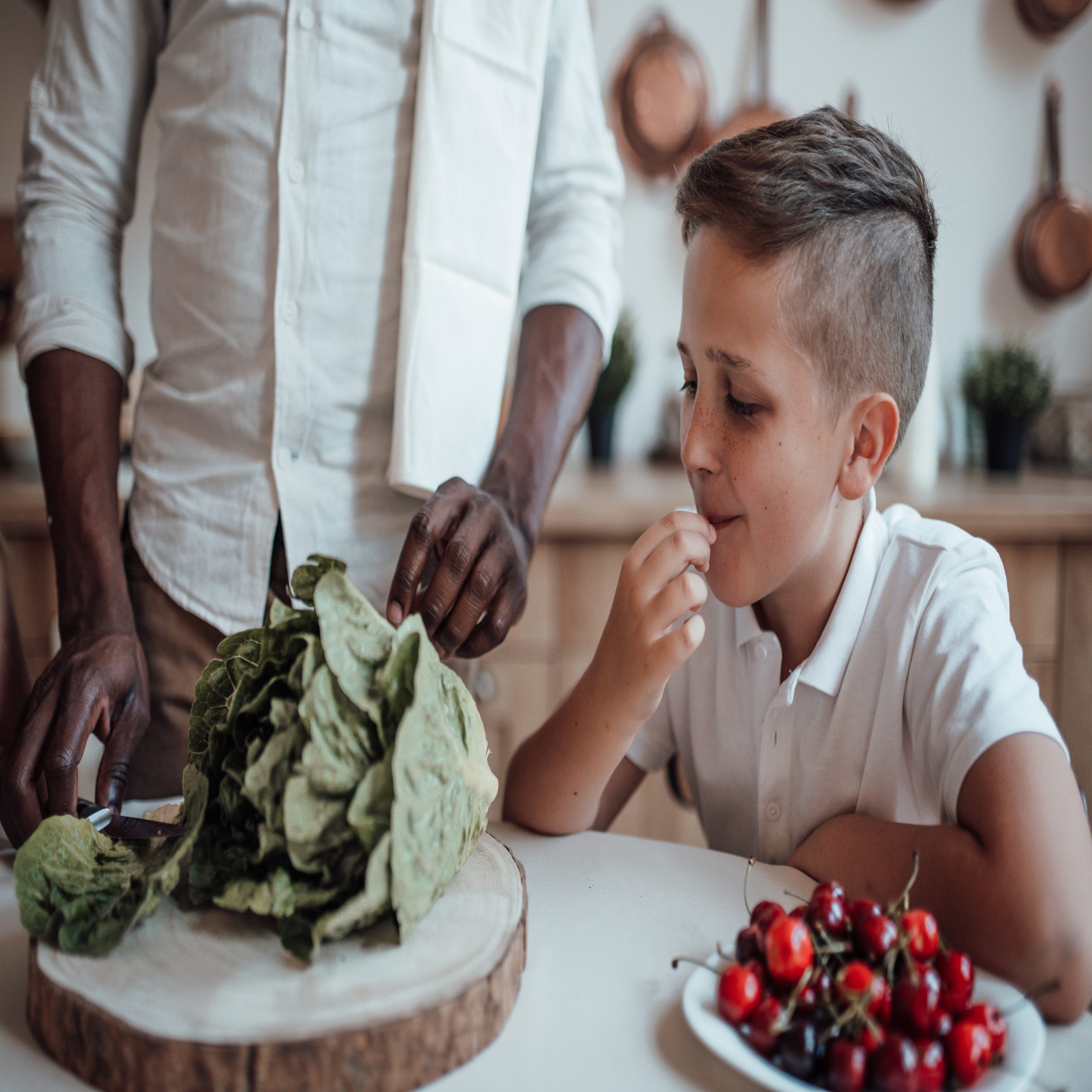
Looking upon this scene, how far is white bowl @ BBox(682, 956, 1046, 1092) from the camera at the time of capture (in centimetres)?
52

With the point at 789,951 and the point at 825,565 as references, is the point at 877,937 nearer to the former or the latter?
the point at 789,951

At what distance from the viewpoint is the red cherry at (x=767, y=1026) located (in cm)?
55

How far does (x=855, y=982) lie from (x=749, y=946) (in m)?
0.08

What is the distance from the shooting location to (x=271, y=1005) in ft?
1.79

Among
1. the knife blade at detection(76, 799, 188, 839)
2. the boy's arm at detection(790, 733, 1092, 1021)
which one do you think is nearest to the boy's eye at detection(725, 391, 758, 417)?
the boy's arm at detection(790, 733, 1092, 1021)

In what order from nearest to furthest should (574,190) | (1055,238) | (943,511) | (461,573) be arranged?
(461,573) → (574,190) → (943,511) → (1055,238)

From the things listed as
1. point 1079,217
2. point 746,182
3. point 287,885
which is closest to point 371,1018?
point 287,885

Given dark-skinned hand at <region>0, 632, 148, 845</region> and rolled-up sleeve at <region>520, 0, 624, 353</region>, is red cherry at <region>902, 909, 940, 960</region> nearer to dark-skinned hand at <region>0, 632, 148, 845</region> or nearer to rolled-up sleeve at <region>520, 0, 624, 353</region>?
dark-skinned hand at <region>0, 632, 148, 845</region>

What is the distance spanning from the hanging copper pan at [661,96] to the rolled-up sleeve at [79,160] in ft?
4.78

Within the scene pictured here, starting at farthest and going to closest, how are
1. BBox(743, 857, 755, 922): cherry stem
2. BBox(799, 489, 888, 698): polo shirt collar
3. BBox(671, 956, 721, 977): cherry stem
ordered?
BBox(799, 489, 888, 698): polo shirt collar → BBox(743, 857, 755, 922): cherry stem → BBox(671, 956, 721, 977): cherry stem

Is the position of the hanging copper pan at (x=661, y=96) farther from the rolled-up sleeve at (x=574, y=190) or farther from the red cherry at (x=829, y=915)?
the red cherry at (x=829, y=915)

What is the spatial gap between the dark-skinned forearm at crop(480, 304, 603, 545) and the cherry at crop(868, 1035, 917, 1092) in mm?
650

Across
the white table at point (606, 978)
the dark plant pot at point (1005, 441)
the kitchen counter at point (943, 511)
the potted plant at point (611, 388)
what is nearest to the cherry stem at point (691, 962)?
the white table at point (606, 978)

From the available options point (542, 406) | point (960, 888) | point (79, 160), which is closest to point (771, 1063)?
point (960, 888)
